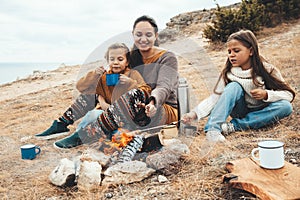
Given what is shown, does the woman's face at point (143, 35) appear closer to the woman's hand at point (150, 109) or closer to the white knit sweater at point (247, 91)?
the woman's hand at point (150, 109)

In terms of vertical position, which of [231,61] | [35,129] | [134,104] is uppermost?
[231,61]

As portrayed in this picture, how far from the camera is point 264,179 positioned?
5.39ft

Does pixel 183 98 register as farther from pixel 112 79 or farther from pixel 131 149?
pixel 131 149

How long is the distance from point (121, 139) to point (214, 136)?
2.14 feet

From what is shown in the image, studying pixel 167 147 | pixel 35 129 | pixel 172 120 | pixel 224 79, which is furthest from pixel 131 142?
pixel 35 129

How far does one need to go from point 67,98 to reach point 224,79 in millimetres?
3306

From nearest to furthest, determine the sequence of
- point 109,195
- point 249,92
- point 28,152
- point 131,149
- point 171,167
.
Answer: point 109,195 < point 171,167 < point 131,149 < point 249,92 < point 28,152

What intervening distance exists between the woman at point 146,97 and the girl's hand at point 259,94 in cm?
58

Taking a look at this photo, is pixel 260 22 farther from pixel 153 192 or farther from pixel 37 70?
pixel 153 192

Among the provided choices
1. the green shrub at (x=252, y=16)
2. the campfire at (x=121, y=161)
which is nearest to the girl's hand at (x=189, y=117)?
the campfire at (x=121, y=161)

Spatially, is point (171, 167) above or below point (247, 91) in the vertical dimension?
below

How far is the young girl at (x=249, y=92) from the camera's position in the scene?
8.61 feet

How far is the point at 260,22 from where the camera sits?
29.8ft

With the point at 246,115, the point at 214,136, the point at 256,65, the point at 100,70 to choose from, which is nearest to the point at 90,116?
the point at 100,70
